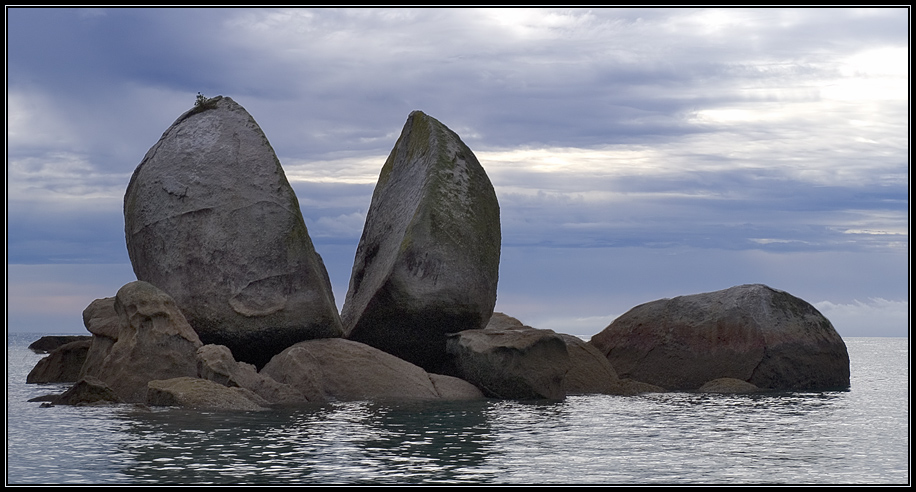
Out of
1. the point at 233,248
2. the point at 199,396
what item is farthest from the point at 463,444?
the point at 233,248

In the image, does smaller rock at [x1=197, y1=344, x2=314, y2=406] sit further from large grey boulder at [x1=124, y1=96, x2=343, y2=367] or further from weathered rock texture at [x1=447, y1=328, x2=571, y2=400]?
weathered rock texture at [x1=447, y1=328, x2=571, y2=400]

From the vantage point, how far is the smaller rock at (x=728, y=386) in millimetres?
23844

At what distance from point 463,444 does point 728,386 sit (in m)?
12.5

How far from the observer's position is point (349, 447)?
13.1 meters

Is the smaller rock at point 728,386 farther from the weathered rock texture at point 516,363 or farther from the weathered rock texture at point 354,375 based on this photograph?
the weathered rock texture at point 354,375

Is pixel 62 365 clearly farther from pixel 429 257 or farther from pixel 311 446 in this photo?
pixel 311 446

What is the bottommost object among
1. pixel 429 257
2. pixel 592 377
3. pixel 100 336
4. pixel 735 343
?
pixel 592 377

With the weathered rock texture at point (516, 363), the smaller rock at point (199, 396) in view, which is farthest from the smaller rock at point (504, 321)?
the smaller rock at point (199, 396)

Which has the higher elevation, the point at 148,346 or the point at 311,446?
the point at 148,346

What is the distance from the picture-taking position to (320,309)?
70.4ft

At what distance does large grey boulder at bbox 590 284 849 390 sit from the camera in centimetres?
2489

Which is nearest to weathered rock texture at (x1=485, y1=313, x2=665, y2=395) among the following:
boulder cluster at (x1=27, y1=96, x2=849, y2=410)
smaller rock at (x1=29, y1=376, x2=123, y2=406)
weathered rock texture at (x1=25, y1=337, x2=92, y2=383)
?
boulder cluster at (x1=27, y1=96, x2=849, y2=410)

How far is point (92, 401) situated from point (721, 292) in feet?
53.7

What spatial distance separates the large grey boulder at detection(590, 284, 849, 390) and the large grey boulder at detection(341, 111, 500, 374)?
17.1 feet
